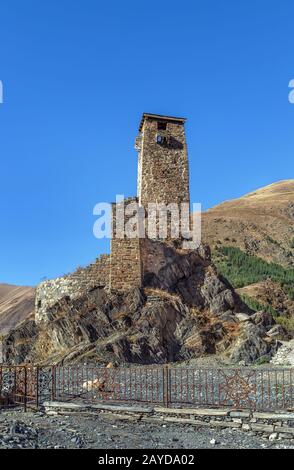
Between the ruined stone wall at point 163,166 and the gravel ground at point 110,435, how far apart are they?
27.0 meters

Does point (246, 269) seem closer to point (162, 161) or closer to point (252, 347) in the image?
point (162, 161)

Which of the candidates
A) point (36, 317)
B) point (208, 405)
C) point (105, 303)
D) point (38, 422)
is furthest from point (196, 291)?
point (38, 422)

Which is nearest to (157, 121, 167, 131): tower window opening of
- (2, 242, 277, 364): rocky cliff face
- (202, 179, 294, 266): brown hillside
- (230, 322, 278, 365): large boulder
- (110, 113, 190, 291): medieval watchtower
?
(110, 113, 190, 291): medieval watchtower

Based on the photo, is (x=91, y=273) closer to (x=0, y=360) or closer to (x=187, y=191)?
(x=0, y=360)

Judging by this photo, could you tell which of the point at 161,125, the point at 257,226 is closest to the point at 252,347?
the point at 161,125

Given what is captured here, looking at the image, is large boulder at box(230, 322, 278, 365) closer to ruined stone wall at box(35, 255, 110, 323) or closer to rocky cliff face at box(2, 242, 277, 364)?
rocky cliff face at box(2, 242, 277, 364)

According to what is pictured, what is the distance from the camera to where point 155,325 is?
96.3 ft

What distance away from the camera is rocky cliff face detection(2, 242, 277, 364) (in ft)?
91.9

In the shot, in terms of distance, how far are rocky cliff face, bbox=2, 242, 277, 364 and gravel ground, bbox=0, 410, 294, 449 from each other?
11790mm

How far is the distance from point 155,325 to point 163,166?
51.3 feet

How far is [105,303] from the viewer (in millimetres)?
30750

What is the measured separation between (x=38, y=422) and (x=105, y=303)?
16197 millimetres

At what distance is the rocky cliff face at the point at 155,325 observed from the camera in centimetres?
2800

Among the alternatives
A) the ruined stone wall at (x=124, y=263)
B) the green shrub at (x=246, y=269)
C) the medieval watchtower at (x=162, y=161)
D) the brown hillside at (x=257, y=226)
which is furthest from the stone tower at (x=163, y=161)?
the brown hillside at (x=257, y=226)
